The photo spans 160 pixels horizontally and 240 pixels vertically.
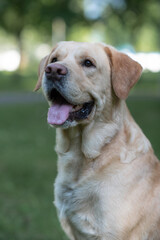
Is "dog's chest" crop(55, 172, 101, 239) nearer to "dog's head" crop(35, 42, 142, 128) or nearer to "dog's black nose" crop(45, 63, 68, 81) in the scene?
"dog's head" crop(35, 42, 142, 128)

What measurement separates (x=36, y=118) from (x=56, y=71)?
9.57 metres

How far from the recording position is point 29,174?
695 centimetres

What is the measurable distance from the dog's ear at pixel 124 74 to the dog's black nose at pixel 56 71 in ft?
1.42

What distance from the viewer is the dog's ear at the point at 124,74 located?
10.8 feet

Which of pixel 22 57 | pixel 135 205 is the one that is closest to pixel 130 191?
pixel 135 205

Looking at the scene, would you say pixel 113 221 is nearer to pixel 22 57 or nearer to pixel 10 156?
pixel 10 156

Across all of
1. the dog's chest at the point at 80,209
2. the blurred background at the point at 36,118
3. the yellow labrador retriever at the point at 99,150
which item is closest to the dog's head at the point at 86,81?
the yellow labrador retriever at the point at 99,150

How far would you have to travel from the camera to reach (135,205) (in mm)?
3049

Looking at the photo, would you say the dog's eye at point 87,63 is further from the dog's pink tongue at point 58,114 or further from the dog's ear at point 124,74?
the dog's pink tongue at point 58,114

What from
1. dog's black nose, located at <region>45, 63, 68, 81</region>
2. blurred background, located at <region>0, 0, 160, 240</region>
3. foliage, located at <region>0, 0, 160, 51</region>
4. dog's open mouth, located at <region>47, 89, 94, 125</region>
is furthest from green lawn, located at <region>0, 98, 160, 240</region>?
foliage, located at <region>0, 0, 160, 51</region>

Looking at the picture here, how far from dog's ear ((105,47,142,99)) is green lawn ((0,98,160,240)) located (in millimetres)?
1673

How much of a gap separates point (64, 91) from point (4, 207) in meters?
2.85

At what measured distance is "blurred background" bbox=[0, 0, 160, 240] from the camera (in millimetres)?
5261

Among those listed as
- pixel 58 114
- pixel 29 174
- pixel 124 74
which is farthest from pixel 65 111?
pixel 29 174
